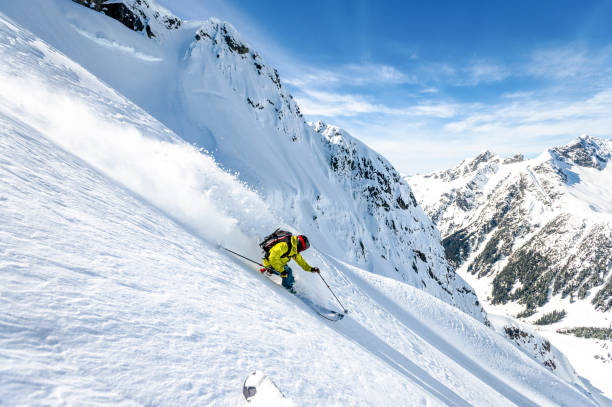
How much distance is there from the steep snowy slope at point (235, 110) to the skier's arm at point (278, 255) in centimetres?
1096

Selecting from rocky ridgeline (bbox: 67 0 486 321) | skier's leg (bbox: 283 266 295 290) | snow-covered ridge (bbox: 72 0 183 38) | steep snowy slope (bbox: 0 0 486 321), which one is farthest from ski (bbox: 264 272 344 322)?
snow-covered ridge (bbox: 72 0 183 38)

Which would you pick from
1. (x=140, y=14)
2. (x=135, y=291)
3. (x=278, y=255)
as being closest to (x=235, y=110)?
(x=140, y=14)

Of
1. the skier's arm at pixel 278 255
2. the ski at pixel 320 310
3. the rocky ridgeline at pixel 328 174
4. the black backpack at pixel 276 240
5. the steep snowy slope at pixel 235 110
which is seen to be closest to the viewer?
the skier's arm at pixel 278 255

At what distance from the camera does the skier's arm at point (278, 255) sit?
300 inches

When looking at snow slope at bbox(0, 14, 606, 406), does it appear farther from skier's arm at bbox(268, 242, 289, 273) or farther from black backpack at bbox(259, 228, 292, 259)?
black backpack at bbox(259, 228, 292, 259)

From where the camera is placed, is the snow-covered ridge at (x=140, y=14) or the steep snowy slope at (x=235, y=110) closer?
the steep snowy slope at (x=235, y=110)

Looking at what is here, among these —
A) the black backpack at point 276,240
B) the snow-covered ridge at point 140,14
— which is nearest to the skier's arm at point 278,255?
the black backpack at point 276,240

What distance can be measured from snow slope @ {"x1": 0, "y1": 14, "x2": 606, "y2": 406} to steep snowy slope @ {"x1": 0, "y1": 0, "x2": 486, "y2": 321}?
1011 centimetres

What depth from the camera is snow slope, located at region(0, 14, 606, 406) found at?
227cm

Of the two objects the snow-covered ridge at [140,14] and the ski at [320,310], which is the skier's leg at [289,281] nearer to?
the ski at [320,310]

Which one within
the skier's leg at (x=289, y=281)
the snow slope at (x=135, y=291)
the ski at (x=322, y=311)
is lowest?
the ski at (x=322, y=311)

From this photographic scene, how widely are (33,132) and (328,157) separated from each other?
49.8 m

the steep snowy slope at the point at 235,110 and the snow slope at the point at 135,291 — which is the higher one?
the steep snowy slope at the point at 235,110

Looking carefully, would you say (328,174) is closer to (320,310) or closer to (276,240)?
(320,310)
